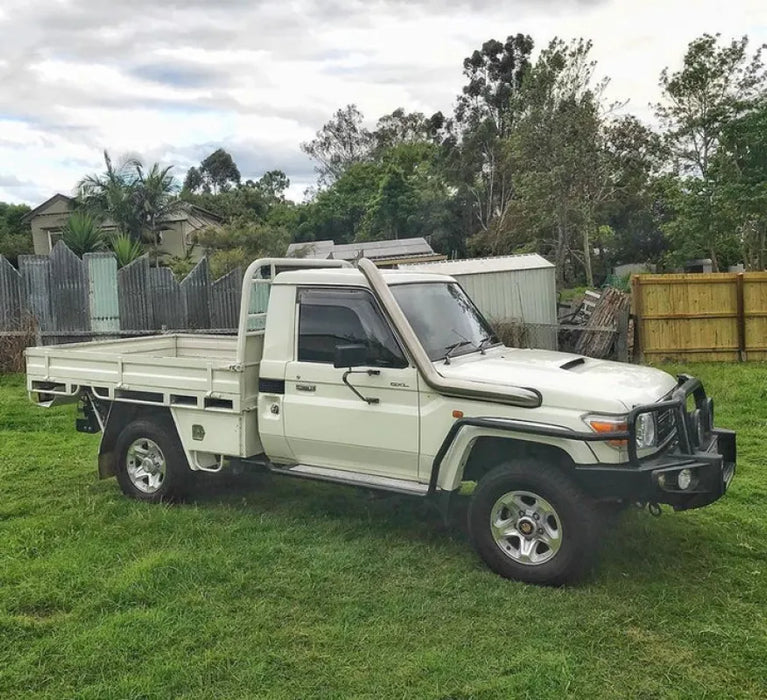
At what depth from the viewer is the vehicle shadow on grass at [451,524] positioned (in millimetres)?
4887

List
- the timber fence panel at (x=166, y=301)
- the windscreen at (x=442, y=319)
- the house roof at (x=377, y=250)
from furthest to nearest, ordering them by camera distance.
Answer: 1. the house roof at (x=377, y=250)
2. the timber fence panel at (x=166, y=301)
3. the windscreen at (x=442, y=319)

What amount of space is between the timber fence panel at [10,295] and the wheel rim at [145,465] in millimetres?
8641

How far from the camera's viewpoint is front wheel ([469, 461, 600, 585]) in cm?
446

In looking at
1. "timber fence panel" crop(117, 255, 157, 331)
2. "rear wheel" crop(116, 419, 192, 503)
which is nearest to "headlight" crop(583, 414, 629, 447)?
"rear wheel" crop(116, 419, 192, 503)

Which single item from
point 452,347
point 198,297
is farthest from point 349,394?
point 198,297

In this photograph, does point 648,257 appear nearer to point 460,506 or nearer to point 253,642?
point 460,506

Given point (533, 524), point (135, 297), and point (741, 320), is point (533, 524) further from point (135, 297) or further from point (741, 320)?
point (135, 297)

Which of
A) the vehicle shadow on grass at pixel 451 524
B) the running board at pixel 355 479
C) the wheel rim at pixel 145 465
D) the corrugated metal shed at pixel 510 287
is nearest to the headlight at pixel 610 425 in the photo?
the vehicle shadow on grass at pixel 451 524

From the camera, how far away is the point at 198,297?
562 inches

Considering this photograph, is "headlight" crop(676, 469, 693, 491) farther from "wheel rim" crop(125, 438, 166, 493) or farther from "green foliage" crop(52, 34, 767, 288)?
"green foliage" crop(52, 34, 767, 288)

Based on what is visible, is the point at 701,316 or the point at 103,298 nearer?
the point at 701,316

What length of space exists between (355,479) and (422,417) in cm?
74

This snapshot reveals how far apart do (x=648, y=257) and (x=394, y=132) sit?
28837 mm

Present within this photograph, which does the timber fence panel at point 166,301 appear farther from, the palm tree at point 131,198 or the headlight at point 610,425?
the palm tree at point 131,198
